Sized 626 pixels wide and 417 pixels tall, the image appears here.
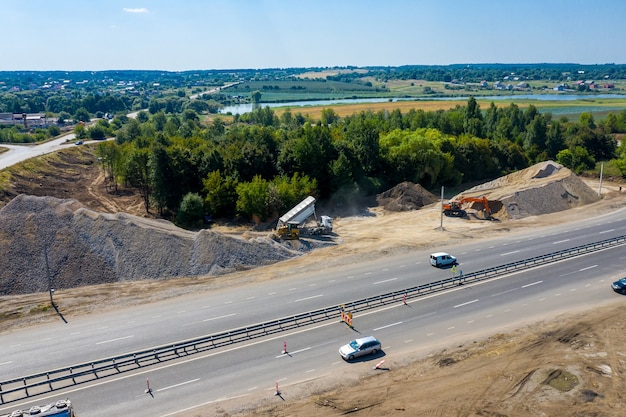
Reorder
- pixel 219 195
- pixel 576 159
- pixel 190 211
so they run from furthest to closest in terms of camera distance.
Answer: pixel 576 159 < pixel 219 195 < pixel 190 211

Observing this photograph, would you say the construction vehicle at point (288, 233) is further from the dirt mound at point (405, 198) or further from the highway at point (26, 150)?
the highway at point (26, 150)

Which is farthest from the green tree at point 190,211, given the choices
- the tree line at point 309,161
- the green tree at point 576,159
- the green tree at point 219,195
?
the green tree at point 576,159

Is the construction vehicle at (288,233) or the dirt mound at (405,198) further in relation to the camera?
the dirt mound at (405,198)

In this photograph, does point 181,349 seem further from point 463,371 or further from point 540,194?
point 540,194

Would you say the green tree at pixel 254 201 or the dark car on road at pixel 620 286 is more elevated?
the green tree at pixel 254 201

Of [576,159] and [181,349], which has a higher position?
[576,159]

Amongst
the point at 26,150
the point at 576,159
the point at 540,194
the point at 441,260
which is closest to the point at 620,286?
the point at 441,260

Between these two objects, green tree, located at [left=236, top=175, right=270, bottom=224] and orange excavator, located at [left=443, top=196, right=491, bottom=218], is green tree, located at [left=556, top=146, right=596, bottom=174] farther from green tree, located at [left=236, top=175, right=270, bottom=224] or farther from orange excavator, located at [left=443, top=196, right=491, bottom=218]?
green tree, located at [left=236, top=175, right=270, bottom=224]
